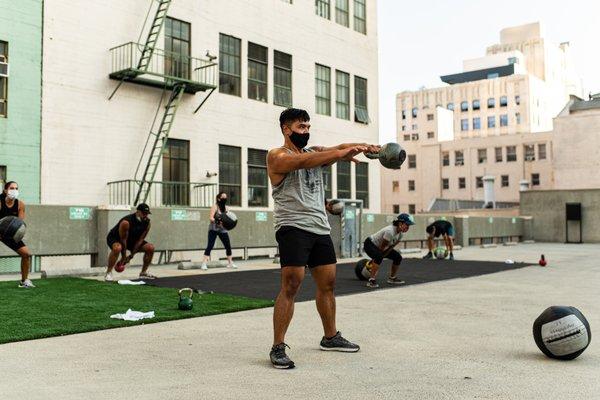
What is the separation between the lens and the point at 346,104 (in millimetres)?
29781

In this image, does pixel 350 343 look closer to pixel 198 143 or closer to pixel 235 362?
pixel 235 362

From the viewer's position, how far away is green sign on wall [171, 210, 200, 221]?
18.3m

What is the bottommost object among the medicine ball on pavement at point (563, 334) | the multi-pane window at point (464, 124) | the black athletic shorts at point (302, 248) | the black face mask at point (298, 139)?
the medicine ball on pavement at point (563, 334)

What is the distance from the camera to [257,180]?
2494 cm

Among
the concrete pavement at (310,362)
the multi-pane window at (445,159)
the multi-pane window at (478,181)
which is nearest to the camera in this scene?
the concrete pavement at (310,362)

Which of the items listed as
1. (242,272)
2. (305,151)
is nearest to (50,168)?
(242,272)

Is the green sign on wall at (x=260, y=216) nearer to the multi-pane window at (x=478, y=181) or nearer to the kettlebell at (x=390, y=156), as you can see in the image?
the kettlebell at (x=390, y=156)

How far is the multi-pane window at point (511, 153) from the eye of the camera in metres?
72.3

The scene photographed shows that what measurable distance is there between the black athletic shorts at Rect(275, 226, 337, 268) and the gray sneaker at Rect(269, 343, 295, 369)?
2.32 feet

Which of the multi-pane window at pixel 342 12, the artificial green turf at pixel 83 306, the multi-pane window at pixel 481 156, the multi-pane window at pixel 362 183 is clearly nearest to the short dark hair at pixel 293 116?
the artificial green turf at pixel 83 306

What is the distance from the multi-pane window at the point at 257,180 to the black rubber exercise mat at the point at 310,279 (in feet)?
26.6

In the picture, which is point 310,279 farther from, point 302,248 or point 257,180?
point 257,180

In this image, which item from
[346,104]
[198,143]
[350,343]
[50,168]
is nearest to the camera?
[350,343]

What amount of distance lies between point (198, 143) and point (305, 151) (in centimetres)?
1731
